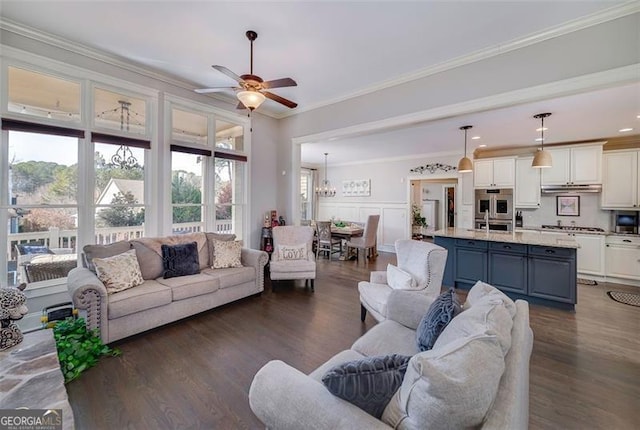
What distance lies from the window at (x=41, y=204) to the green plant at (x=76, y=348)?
86 centimetres

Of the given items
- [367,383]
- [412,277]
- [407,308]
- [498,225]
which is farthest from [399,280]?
[498,225]

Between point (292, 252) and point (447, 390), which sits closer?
point (447, 390)

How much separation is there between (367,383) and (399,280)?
190cm

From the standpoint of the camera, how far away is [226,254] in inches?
155

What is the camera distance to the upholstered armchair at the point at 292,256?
439cm

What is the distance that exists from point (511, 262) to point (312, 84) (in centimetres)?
399

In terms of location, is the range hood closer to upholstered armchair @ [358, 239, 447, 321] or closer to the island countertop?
the island countertop

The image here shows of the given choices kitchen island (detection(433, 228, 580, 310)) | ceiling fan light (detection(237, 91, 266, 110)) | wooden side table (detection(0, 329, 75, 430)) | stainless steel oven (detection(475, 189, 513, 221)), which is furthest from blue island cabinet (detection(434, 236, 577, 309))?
wooden side table (detection(0, 329, 75, 430))

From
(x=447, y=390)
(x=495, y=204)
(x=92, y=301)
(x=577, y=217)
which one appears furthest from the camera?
(x=495, y=204)

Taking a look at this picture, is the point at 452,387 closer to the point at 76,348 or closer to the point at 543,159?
the point at 76,348

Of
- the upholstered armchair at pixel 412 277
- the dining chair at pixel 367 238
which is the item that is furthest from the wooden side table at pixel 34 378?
the dining chair at pixel 367 238

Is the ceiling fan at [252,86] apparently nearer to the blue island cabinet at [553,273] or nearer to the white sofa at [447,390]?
the white sofa at [447,390]

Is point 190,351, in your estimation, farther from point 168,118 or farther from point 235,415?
point 168,118

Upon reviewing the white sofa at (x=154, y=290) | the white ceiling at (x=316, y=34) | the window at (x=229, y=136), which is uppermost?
the white ceiling at (x=316, y=34)
